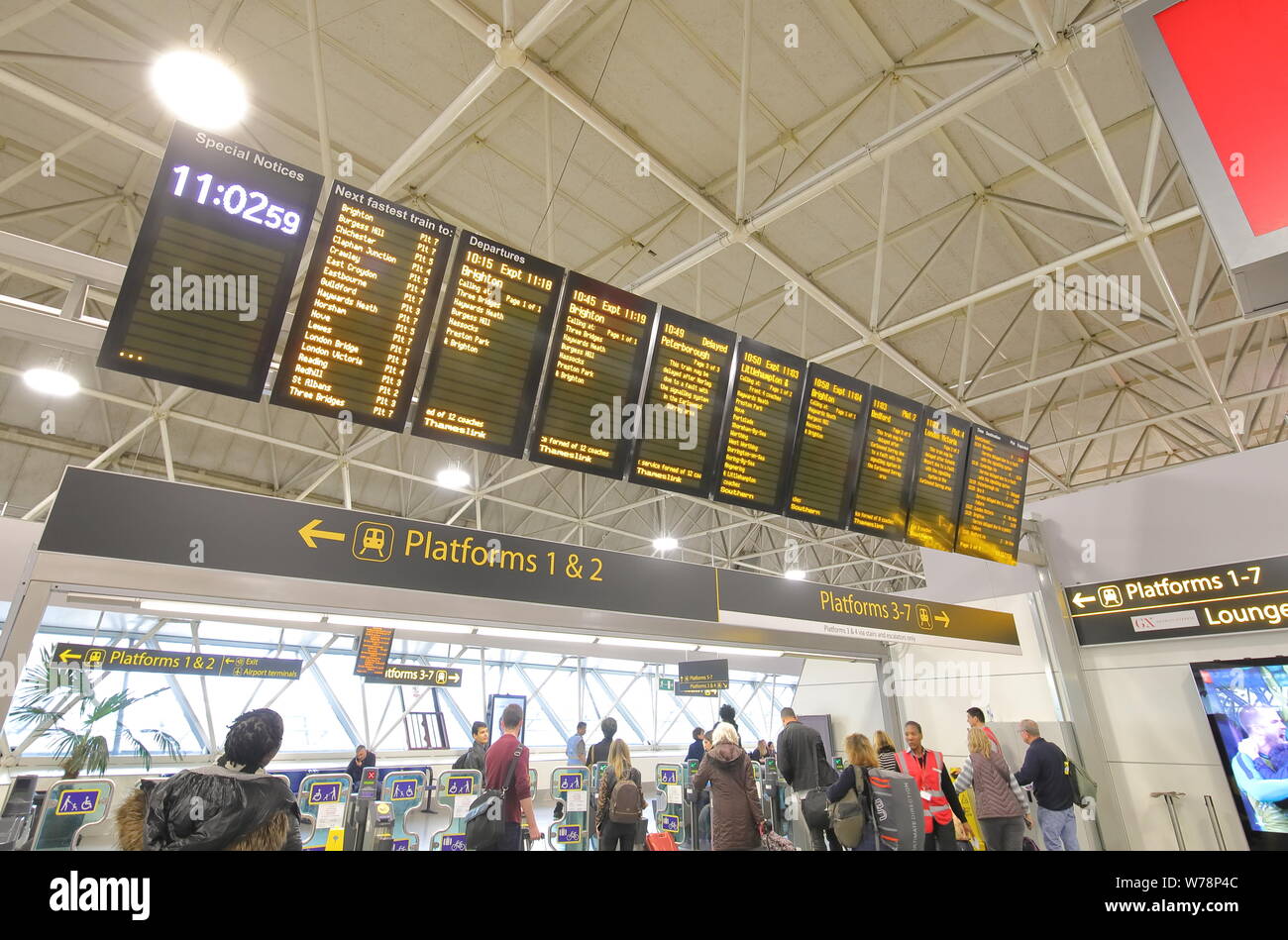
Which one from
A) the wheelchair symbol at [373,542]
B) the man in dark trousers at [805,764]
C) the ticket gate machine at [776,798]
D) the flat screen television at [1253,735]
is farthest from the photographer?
the ticket gate machine at [776,798]

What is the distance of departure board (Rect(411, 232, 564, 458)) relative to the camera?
14.6 feet

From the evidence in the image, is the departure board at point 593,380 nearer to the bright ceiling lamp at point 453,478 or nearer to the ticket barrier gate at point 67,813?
the ticket barrier gate at point 67,813

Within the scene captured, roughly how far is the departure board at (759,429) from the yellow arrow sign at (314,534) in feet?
9.46

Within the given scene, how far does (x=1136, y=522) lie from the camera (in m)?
8.59

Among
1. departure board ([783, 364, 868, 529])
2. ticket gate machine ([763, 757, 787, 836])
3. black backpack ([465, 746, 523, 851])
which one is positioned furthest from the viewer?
ticket gate machine ([763, 757, 787, 836])

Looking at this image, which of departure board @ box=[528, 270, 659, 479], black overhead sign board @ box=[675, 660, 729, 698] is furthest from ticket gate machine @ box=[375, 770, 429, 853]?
black overhead sign board @ box=[675, 660, 729, 698]

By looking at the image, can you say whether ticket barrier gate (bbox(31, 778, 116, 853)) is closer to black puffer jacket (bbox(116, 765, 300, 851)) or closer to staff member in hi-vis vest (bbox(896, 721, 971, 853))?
black puffer jacket (bbox(116, 765, 300, 851))

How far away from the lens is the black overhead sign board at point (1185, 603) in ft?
24.1

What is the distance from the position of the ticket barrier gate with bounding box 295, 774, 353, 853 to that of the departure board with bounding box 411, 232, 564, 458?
14.8 ft

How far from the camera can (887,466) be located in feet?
21.5

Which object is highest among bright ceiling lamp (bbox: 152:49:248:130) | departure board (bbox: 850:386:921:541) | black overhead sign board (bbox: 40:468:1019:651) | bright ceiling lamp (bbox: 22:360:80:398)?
bright ceiling lamp (bbox: 152:49:248:130)

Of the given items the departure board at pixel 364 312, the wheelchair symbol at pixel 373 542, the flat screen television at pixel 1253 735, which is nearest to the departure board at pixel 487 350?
the departure board at pixel 364 312
